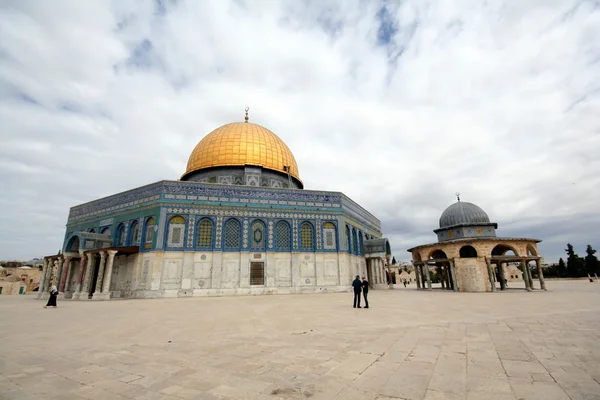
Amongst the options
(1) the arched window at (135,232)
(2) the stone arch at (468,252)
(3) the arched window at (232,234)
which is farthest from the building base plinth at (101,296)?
(2) the stone arch at (468,252)

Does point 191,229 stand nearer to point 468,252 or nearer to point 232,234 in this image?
point 232,234

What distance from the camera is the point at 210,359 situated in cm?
481

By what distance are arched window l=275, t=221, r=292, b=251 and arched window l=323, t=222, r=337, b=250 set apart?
2968mm

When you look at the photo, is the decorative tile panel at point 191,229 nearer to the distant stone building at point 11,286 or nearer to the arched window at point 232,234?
the arched window at point 232,234

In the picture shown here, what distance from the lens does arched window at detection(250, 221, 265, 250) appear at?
23.0 meters

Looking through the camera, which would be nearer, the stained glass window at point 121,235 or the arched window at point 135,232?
the arched window at point 135,232

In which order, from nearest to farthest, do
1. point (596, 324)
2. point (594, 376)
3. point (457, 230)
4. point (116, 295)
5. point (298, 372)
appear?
point (594, 376) < point (298, 372) < point (596, 324) < point (116, 295) < point (457, 230)

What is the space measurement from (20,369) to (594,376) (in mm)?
7921

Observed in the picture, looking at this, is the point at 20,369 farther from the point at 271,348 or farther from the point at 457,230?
the point at 457,230

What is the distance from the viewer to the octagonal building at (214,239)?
68.9ft

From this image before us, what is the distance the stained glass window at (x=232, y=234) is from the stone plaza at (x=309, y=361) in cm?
1444

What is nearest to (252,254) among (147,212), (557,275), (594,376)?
(147,212)

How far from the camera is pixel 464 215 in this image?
2788 cm

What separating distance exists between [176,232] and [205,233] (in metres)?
2.02
